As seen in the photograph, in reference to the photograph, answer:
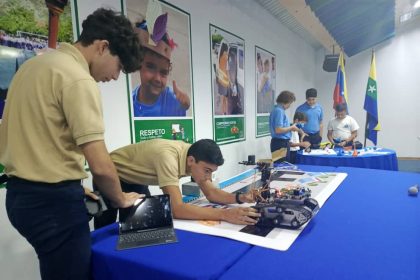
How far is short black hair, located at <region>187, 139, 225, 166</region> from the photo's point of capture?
1.13 m

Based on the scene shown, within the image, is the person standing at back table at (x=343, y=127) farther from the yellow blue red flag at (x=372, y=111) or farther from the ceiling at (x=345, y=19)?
the ceiling at (x=345, y=19)

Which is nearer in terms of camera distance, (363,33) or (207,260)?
(207,260)

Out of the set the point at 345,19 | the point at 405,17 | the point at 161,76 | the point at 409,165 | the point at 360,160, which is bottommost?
the point at 409,165

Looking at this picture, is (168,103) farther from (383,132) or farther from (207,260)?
(383,132)

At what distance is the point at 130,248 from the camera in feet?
2.62

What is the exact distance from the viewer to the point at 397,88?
5953 millimetres

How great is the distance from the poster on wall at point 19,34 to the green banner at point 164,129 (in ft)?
2.88

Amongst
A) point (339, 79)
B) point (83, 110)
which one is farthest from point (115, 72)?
point (339, 79)

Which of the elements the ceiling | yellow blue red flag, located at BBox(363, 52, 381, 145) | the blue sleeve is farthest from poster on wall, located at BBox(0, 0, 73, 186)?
yellow blue red flag, located at BBox(363, 52, 381, 145)

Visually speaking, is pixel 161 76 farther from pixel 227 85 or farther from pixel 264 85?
pixel 264 85

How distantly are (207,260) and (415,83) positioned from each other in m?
6.91

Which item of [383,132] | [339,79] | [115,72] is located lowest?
[383,132]

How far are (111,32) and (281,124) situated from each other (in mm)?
2622

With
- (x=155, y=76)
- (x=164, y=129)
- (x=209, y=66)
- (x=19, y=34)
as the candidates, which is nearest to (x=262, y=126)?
(x=209, y=66)
